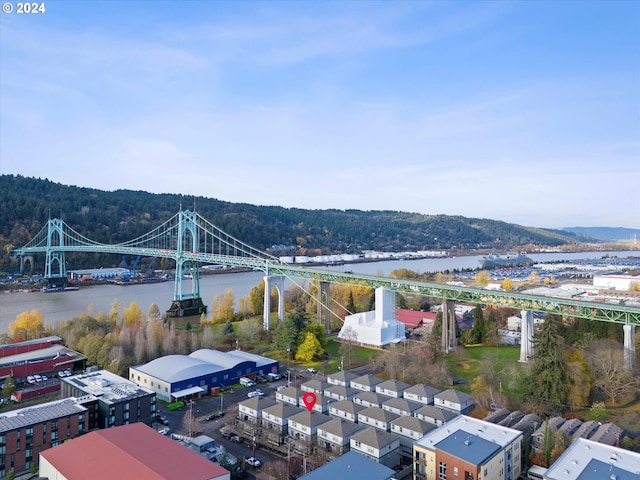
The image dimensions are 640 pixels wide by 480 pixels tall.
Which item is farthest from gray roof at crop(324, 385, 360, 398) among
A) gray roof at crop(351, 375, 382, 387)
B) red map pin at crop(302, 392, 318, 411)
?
red map pin at crop(302, 392, 318, 411)

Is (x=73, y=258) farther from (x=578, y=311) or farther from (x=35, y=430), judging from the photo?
(x=578, y=311)

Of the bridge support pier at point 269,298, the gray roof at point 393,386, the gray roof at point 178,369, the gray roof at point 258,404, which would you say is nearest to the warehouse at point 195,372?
the gray roof at point 178,369

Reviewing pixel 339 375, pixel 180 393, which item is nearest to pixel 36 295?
pixel 180 393

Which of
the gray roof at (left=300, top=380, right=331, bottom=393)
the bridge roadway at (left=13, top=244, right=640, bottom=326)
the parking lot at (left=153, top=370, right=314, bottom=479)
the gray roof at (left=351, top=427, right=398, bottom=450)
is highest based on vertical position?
the bridge roadway at (left=13, top=244, right=640, bottom=326)

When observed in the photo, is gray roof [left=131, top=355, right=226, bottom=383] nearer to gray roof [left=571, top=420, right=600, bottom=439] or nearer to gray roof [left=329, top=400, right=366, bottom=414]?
gray roof [left=329, top=400, right=366, bottom=414]

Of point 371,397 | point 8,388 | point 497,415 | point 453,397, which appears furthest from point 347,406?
point 8,388

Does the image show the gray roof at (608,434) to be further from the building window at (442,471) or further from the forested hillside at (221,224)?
the forested hillside at (221,224)
